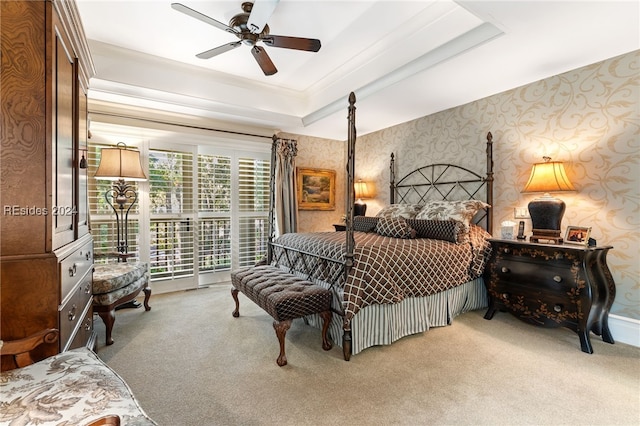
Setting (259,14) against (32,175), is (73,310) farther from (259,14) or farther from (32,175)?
(259,14)

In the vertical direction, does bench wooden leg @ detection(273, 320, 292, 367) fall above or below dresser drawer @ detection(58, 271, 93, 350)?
below

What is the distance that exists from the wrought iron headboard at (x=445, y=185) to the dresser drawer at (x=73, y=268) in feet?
12.7

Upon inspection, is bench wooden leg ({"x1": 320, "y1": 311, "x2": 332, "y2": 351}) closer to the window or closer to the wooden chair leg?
the wooden chair leg

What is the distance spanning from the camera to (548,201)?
2764 millimetres

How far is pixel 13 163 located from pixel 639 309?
4.33m

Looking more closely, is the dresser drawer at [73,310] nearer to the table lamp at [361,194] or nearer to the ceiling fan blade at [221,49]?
the ceiling fan blade at [221,49]

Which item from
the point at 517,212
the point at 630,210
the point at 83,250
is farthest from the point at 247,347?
the point at 630,210

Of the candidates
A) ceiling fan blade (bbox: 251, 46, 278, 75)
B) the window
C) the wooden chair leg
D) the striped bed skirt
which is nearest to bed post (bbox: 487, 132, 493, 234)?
the striped bed skirt

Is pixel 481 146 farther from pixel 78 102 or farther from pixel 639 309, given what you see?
pixel 78 102

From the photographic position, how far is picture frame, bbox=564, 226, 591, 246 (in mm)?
2541

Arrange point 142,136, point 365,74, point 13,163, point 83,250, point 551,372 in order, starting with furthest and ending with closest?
point 142,136, point 365,74, point 551,372, point 83,250, point 13,163

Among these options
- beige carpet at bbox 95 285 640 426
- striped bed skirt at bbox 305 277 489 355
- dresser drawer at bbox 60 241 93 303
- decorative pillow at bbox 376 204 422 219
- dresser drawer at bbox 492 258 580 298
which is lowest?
beige carpet at bbox 95 285 640 426

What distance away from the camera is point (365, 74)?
3551 millimetres

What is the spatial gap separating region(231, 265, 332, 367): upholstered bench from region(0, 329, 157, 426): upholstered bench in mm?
1152
